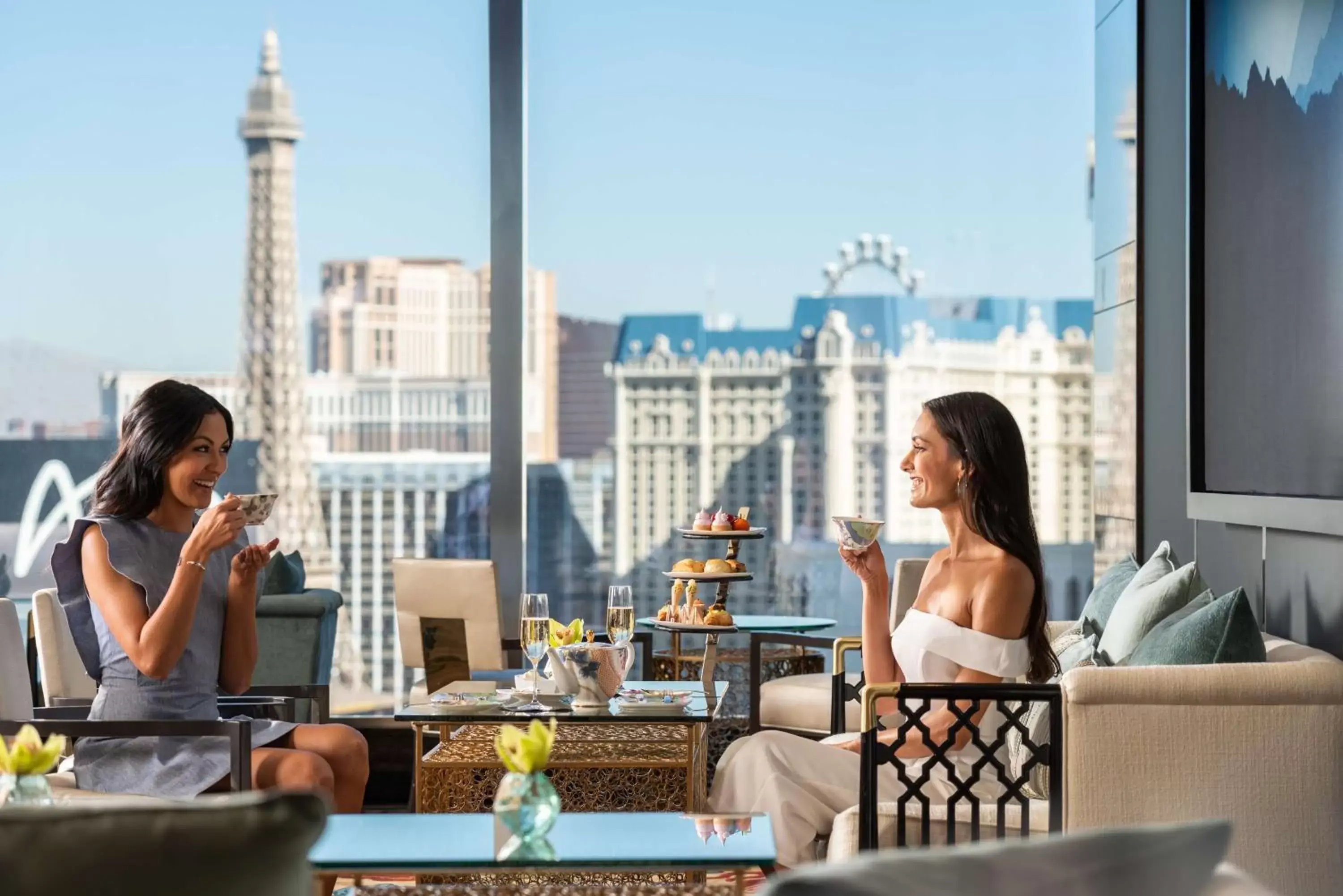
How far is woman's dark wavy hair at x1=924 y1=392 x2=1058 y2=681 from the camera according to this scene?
316 cm

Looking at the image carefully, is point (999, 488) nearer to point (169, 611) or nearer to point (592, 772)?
point (592, 772)

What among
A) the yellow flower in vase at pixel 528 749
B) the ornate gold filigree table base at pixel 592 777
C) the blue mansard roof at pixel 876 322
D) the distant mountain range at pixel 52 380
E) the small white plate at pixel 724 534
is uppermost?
the blue mansard roof at pixel 876 322

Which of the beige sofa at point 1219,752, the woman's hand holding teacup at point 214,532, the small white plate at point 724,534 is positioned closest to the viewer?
the beige sofa at point 1219,752

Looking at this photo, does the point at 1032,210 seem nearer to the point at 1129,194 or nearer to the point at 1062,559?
the point at 1129,194

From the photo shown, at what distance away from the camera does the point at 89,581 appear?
3.03 metres

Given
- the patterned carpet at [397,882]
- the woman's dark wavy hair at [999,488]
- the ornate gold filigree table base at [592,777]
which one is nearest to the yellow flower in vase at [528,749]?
the patterned carpet at [397,882]

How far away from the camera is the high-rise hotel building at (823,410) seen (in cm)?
611

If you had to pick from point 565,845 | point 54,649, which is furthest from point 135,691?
point 565,845

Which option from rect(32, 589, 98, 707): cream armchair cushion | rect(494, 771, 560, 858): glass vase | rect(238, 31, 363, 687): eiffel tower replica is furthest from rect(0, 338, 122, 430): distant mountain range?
rect(494, 771, 560, 858): glass vase

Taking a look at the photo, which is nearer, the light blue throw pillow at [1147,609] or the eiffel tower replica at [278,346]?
the light blue throw pillow at [1147,609]

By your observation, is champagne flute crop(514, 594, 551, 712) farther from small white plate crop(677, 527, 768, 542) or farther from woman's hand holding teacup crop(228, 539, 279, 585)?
small white plate crop(677, 527, 768, 542)

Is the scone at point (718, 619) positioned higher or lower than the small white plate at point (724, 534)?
lower

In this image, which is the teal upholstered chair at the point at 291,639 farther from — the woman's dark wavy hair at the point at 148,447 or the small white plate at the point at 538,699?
the woman's dark wavy hair at the point at 148,447

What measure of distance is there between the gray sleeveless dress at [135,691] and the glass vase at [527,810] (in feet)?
3.52
